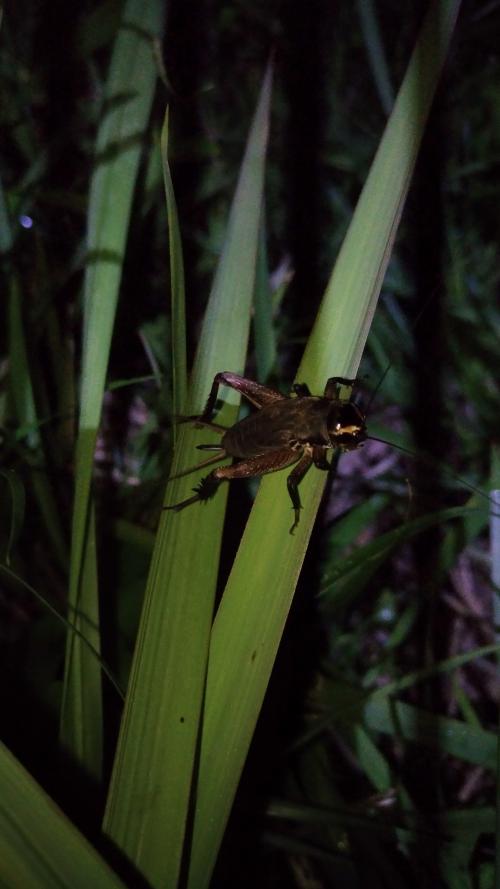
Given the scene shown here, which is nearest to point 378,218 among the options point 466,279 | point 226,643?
point 226,643

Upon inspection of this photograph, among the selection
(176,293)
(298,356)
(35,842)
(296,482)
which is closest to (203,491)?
(296,482)

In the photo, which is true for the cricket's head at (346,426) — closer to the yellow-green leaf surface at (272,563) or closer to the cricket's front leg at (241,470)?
the cricket's front leg at (241,470)

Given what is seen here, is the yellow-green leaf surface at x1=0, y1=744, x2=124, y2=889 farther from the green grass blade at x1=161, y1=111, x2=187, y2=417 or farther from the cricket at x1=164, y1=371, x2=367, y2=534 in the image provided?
the green grass blade at x1=161, y1=111, x2=187, y2=417

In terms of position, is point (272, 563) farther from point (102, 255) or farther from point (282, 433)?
point (102, 255)

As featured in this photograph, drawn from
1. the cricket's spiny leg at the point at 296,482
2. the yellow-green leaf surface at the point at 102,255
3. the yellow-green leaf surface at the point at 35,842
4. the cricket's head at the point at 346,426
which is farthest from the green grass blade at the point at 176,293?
the yellow-green leaf surface at the point at 35,842

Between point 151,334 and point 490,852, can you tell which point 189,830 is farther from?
point 151,334

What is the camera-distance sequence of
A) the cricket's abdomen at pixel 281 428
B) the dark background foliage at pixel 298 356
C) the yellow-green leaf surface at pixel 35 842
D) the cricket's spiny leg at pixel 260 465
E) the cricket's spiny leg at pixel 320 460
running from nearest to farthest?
the yellow-green leaf surface at pixel 35 842 < the cricket's spiny leg at pixel 320 460 < the cricket's spiny leg at pixel 260 465 < the cricket's abdomen at pixel 281 428 < the dark background foliage at pixel 298 356
